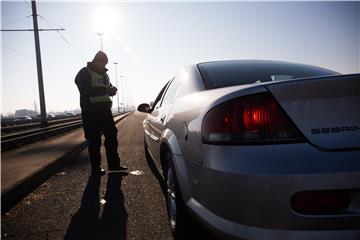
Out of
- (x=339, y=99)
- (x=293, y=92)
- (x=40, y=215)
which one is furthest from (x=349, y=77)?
(x=40, y=215)

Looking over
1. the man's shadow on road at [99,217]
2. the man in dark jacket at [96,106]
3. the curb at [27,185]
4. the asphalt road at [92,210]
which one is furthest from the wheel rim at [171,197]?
the man in dark jacket at [96,106]

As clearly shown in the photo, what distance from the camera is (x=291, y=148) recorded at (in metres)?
1.47

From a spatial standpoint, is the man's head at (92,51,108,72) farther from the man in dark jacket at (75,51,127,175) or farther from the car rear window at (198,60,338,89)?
the car rear window at (198,60,338,89)

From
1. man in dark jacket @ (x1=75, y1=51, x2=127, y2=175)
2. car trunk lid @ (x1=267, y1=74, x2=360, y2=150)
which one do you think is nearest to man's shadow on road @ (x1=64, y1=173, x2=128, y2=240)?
man in dark jacket @ (x1=75, y1=51, x2=127, y2=175)

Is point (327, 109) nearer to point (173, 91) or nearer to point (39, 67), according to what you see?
point (173, 91)

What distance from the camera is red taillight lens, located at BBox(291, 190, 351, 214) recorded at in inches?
55.5

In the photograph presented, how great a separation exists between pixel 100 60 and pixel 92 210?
242 centimetres

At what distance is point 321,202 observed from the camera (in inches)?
56.1

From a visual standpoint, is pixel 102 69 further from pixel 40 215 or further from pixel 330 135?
pixel 330 135

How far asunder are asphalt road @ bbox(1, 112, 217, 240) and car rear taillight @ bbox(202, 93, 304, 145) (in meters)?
0.83

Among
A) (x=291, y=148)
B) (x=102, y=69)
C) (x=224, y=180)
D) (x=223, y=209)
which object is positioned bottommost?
(x=223, y=209)

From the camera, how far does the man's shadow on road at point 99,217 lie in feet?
8.73

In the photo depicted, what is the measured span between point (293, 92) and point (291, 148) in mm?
296

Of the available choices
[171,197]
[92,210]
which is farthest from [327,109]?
[92,210]
